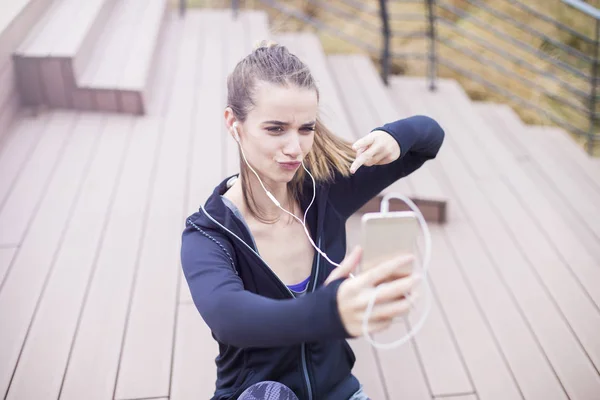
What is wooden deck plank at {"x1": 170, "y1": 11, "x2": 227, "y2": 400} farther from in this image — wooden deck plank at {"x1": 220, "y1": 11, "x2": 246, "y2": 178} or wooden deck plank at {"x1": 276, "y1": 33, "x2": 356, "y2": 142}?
wooden deck plank at {"x1": 276, "y1": 33, "x2": 356, "y2": 142}

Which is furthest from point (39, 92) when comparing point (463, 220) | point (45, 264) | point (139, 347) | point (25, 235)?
point (463, 220)

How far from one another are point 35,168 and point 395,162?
6.04 feet

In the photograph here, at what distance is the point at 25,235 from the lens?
88.6 inches

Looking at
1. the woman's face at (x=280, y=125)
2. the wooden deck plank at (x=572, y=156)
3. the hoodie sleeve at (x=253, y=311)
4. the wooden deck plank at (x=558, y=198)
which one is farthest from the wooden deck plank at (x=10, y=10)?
the wooden deck plank at (x=572, y=156)

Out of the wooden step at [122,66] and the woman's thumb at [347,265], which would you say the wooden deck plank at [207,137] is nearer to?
the wooden step at [122,66]

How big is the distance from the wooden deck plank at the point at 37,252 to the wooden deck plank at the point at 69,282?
3 cm

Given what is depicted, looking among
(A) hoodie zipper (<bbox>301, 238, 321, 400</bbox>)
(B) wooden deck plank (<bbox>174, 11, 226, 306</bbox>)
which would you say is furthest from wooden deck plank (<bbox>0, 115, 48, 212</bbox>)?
(A) hoodie zipper (<bbox>301, 238, 321, 400</bbox>)

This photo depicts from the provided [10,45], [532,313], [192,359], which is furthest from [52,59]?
[532,313]

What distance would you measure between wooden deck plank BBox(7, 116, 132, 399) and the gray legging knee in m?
0.78

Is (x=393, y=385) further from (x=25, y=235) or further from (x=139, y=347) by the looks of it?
(x=25, y=235)

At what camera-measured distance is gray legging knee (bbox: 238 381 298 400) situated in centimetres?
125

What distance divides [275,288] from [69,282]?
44.9 inches

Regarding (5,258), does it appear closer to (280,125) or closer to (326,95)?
(280,125)

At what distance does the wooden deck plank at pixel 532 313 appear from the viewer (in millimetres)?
1907
